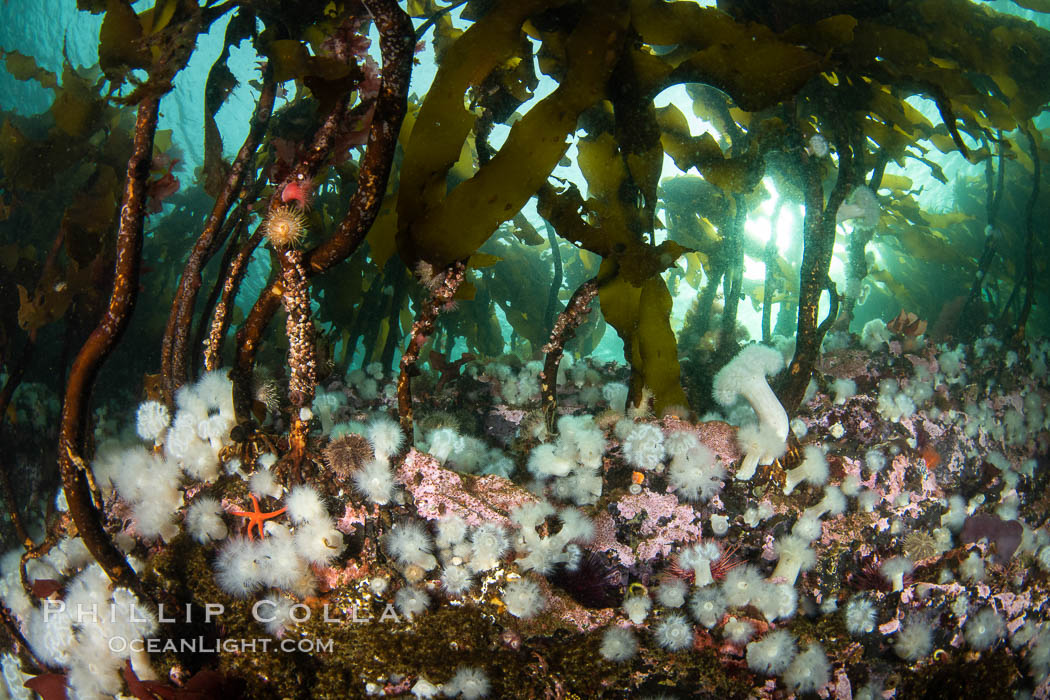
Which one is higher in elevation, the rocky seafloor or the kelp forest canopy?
the kelp forest canopy

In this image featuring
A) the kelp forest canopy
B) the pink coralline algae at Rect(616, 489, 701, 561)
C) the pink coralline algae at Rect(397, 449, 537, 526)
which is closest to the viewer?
the kelp forest canopy

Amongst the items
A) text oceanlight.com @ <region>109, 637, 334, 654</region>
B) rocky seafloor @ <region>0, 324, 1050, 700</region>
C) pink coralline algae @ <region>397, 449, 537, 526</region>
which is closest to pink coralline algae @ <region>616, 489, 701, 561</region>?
rocky seafloor @ <region>0, 324, 1050, 700</region>

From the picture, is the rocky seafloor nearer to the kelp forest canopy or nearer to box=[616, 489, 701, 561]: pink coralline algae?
box=[616, 489, 701, 561]: pink coralline algae

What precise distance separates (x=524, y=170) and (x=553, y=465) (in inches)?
57.2

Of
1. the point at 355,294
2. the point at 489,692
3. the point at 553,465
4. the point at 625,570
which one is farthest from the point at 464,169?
the point at 489,692

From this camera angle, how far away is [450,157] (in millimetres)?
1838

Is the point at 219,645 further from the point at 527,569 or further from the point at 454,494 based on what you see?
→ the point at 527,569

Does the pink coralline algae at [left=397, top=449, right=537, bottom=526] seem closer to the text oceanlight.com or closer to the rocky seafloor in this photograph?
the rocky seafloor

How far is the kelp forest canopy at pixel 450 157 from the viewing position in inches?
72.2

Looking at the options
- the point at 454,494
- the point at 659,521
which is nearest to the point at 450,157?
the point at 454,494

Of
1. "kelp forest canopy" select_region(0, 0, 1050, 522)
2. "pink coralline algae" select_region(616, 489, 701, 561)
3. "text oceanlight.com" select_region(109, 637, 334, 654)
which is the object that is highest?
"kelp forest canopy" select_region(0, 0, 1050, 522)

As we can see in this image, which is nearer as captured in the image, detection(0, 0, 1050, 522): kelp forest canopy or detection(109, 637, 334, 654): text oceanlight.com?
detection(0, 0, 1050, 522): kelp forest canopy

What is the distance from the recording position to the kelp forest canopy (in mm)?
1833

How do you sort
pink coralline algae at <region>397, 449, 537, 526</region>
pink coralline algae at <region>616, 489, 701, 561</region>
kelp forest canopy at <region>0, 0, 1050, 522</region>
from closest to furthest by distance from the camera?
kelp forest canopy at <region>0, 0, 1050, 522</region> < pink coralline algae at <region>397, 449, 537, 526</region> < pink coralline algae at <region>616, 489, 701, 561</region>
